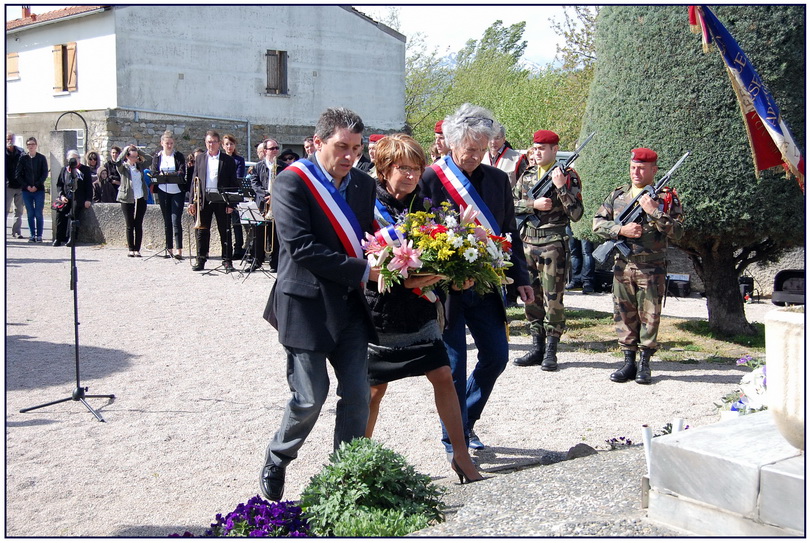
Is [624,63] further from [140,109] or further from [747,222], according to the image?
[140,109]

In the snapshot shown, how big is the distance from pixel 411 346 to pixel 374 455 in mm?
1055

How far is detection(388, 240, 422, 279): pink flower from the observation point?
176 inches

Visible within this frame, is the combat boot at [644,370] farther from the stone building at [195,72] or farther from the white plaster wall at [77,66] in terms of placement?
the stone building at [195,72]

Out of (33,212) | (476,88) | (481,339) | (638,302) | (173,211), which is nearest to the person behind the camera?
(481,339)

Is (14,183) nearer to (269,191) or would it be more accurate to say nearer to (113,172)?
(113,172)

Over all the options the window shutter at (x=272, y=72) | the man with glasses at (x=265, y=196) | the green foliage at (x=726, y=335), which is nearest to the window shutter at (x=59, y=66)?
the window shutter at (x=272, y=72)

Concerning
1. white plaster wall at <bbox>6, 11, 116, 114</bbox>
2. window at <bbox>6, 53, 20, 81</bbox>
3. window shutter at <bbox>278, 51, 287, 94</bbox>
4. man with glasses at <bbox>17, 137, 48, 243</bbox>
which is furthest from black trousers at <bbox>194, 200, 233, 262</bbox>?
window at <bbox>6, 53, 20, 81</bbox>

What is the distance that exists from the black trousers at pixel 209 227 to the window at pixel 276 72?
2207 centimetres

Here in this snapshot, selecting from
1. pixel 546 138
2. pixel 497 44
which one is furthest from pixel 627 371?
pixel 497 44

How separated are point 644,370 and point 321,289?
4.19 m

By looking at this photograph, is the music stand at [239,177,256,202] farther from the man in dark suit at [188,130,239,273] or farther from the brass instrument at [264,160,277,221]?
the brass instrument at [264,160,277,221]

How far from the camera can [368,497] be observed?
13.0ft

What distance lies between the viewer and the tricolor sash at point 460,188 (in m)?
5.49

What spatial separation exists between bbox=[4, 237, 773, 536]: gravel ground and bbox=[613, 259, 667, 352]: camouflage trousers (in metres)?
0.39
